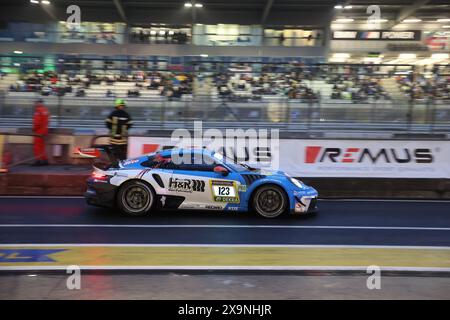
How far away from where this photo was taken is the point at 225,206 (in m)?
9.05

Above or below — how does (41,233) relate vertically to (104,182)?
below

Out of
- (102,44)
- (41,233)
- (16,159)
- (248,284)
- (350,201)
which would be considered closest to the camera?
(248,284)

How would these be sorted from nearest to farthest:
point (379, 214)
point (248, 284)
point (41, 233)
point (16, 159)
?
point (248, 284), point (41, 233), point (379, 214), point (16, 159)

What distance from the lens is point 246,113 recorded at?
602 inches

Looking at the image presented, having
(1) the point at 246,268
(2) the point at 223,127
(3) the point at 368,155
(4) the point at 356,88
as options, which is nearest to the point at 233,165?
(1) the point at 246,268

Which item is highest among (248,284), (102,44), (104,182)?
(102,44)

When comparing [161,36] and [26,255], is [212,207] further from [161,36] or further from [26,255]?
[161,36]

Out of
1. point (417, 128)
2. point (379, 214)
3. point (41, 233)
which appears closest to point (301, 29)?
point (417, 128)

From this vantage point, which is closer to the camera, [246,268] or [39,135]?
[246,268]

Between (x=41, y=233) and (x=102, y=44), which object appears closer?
(x=41, y=233)

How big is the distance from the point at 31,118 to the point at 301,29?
77.8 feet

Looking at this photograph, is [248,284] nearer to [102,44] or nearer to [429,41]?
[102,44]

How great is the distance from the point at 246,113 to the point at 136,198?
22.6 ft

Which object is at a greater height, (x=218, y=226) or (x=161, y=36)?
(x=161, y=36)
